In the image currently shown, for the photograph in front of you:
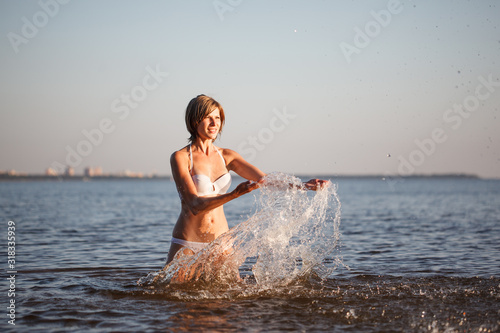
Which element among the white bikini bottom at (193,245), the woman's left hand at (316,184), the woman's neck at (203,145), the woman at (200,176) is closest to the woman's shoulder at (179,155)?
the woman at (200,176)

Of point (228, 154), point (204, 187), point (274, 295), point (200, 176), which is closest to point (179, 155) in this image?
point (200, 176)

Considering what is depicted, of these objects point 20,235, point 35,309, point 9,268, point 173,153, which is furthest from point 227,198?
point 20,235

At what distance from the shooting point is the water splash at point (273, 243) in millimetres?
6160

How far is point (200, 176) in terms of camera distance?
594cm

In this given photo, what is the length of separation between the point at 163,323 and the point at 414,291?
3430mm

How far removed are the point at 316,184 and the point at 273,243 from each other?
141 centimetres

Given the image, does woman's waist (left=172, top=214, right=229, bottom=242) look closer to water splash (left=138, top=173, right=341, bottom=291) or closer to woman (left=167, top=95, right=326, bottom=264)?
woman (left=167, top=95, right=326, bottom=264)

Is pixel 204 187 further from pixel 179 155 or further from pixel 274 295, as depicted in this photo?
pixel 274 295

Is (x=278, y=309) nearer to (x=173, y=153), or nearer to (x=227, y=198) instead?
(x=227, y=198)

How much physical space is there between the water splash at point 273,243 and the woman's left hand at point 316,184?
61 mm

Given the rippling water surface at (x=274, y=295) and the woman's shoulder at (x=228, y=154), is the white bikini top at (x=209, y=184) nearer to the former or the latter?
the woman's shoulder at (x=228, y=154)

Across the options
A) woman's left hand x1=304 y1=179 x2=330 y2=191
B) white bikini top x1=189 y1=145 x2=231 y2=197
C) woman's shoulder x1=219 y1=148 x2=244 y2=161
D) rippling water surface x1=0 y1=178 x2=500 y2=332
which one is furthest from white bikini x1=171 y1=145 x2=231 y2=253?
woman's left hand x1=304 y1=179 x2=330 y2=191

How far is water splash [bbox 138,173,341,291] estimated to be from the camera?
6.16 metres

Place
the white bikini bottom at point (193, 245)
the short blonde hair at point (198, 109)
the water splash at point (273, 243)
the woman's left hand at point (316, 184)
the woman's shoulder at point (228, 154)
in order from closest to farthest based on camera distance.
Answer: the woman's left hand at point (316, 184), the short blonde hair at point (198, 109), the white bikini bottom at point (193, 245), the water splash at point (273, 243), the woman's shoulder at point (228, 154)
